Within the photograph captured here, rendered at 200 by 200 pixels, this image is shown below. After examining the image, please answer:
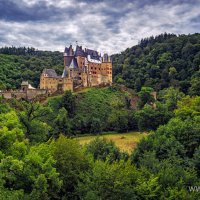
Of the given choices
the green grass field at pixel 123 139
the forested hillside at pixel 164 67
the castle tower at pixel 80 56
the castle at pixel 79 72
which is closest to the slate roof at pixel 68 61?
the castle at pixel 79 72

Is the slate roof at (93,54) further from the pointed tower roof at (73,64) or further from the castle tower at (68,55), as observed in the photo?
the pointed tower roof at (73,64)

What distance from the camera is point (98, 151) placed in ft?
137

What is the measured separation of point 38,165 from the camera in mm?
23750

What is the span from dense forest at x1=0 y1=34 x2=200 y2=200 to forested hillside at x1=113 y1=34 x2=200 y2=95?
45.5 ft

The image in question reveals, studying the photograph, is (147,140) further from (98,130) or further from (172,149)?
(98,130)

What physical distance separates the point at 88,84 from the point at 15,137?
6257cm

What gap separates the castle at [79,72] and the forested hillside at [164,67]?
1871 cm

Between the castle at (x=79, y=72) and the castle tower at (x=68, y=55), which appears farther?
the castle tower at (x=68, y=55)

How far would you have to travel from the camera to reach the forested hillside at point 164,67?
10975 centimetres

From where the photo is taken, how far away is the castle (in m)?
83.7

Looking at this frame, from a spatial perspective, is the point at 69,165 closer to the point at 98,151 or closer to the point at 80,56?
the point at 98,151

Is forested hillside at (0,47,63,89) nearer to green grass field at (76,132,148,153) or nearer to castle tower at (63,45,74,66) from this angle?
castle tower at (63,45,74,66)

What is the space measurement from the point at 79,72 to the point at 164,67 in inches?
1697

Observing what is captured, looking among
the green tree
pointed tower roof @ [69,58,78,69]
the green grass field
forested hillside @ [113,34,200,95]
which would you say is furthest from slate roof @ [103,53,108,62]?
the green tree
